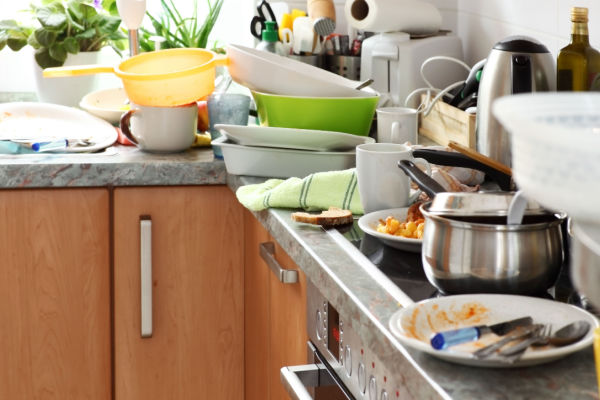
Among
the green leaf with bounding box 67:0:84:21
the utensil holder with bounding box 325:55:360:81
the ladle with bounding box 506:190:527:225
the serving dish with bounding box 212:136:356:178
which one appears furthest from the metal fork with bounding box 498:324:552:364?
the green leaf with bounding box 67:0:84:21

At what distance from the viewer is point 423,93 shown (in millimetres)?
2229

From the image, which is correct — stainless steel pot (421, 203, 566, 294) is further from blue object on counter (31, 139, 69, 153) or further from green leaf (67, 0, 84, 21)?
green leaf (67, 0, 84, 21)

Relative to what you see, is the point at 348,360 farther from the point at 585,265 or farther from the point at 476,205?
the point at 585,265

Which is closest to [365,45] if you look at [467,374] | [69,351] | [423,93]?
[423,93]

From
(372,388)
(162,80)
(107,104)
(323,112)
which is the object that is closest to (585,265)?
(372,388)

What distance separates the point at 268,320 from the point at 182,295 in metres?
0.35

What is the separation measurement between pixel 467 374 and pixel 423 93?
1409 mm

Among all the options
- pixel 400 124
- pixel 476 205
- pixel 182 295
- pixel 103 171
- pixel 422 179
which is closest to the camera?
pixel 476 205

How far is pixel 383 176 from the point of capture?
4.79 feet

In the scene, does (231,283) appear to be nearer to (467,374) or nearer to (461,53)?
(461,53)

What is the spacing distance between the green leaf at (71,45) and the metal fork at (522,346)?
6.46 ft

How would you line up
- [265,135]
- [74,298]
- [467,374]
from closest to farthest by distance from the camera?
[467,374] < [265,135] < [74,298]

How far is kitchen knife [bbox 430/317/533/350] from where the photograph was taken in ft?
2.92

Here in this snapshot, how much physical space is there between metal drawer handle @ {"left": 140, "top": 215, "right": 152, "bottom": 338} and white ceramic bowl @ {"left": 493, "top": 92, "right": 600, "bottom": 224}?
1556 mm
